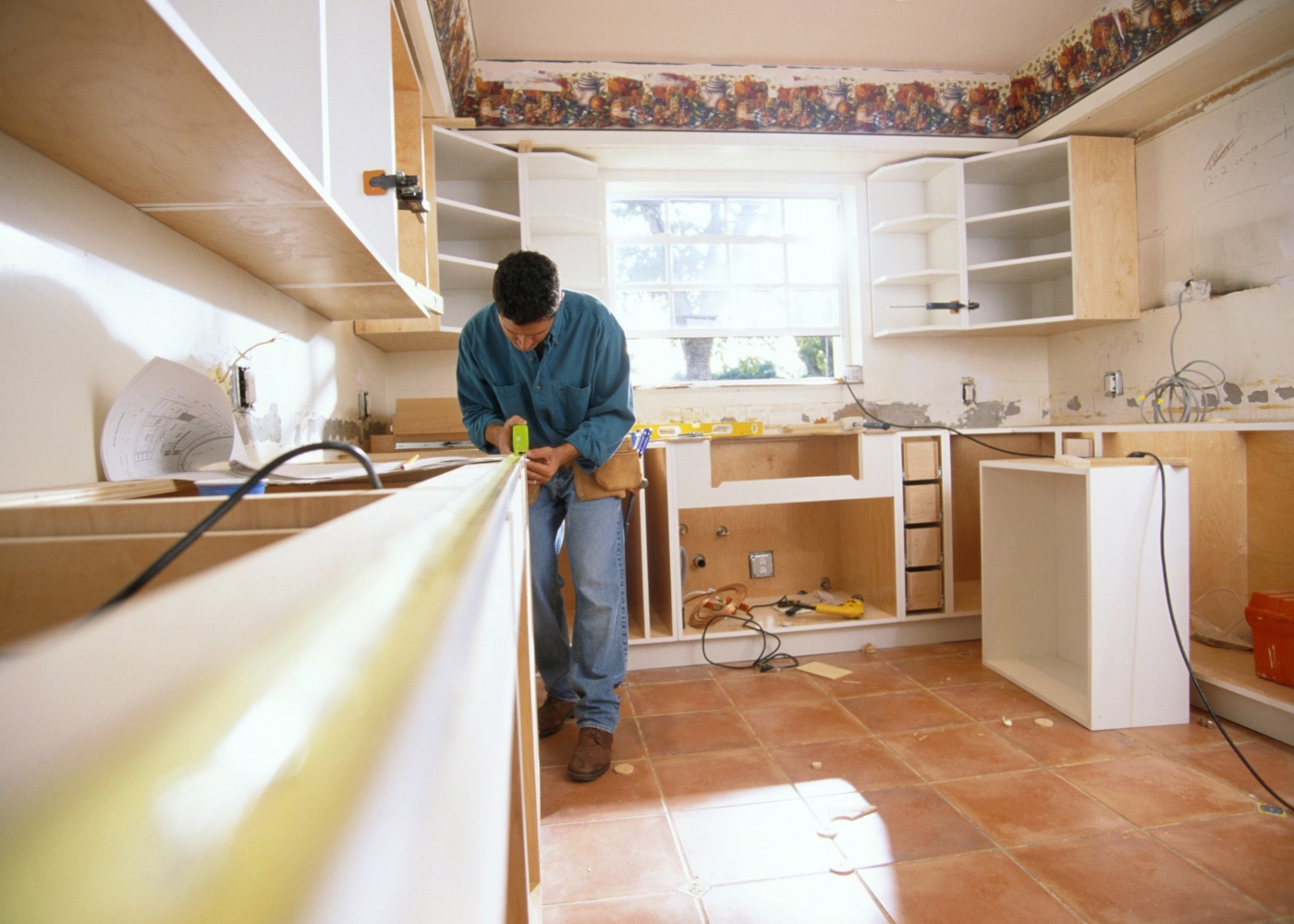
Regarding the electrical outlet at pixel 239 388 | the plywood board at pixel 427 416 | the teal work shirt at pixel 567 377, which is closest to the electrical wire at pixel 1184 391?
the teal work shirt at pixel 567 377

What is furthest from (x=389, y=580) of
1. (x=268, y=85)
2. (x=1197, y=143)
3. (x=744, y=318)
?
(x=1197, y=143)

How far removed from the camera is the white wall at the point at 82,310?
92cm

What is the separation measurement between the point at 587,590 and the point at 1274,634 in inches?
73.1

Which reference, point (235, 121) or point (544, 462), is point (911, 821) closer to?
point (544, 462)

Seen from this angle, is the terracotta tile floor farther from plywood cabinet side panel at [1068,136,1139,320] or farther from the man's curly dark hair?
plywood cabinet side panel at [1068,136,1139,320]

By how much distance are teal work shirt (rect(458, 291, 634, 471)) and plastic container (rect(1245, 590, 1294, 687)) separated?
1.81 m

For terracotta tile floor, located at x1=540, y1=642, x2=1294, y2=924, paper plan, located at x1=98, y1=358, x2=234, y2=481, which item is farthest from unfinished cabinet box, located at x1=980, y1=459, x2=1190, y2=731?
paper plan, located at x1=98, y1=358, x2=234, y2=481

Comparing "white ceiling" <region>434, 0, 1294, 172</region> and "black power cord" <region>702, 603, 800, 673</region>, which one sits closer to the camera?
"black power cord" <region>702, 603, 800, 673</region>

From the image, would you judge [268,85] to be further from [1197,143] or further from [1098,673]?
[1197,143]

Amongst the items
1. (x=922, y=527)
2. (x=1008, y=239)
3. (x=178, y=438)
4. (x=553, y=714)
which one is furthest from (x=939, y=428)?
(x=178, y=438)

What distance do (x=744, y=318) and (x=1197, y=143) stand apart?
1.99 metres

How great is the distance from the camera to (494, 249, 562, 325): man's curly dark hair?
5.55ft

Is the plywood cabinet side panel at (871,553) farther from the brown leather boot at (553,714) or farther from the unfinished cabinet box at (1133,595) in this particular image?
the brown leather boot at (553,714)

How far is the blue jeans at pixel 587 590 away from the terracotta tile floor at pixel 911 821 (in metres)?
0.19
